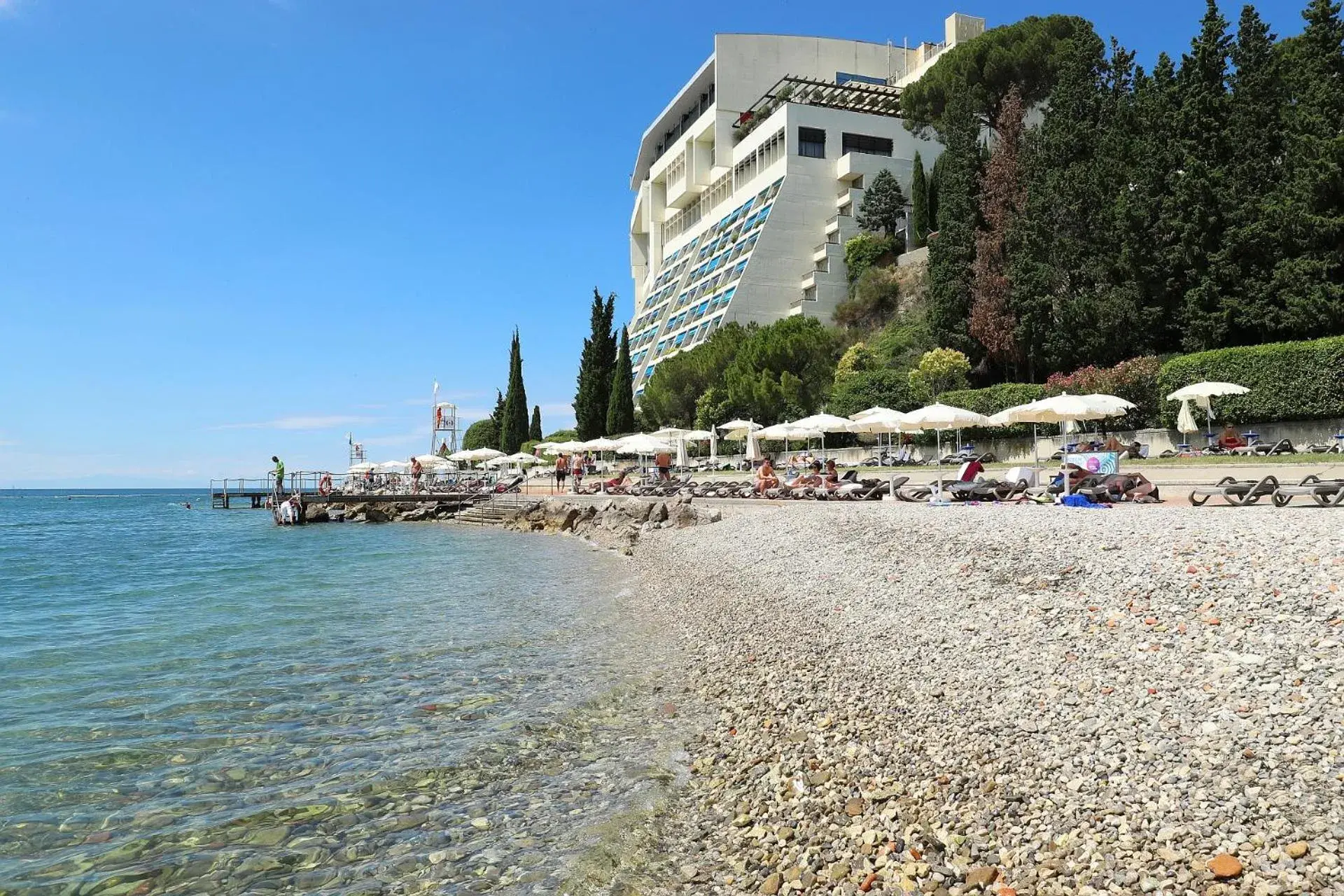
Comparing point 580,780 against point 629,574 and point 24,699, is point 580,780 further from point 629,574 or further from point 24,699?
point 629,574

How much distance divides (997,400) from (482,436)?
60.6 m

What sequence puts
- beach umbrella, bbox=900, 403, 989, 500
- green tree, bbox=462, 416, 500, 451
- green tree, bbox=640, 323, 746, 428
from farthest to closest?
green tree, bbox=462, 416, 500, 451, green tree, bbox=640, 323, 746, 428, beach umbrella, bbox=900, 403, 989, 500

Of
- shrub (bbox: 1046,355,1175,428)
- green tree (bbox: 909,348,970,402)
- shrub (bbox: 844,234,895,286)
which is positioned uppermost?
shrub (bbox: 844,234,895,286)

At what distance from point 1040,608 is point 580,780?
12.7ft

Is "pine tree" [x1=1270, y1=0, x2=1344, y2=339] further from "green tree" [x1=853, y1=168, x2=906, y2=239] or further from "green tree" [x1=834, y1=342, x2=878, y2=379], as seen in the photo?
"green tree" [x1=853, y1=168, x2=906, y2=239]

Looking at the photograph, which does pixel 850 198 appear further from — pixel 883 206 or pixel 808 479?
pixel 808 479

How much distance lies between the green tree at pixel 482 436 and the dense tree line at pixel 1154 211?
50.2 meters

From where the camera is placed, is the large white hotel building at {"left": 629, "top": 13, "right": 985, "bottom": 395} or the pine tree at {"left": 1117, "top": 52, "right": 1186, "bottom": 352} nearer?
the pine tree at {"left": 1117, "top": 52, "right": 1186, "bottom": 352}

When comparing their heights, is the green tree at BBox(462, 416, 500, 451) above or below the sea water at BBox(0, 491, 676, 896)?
above

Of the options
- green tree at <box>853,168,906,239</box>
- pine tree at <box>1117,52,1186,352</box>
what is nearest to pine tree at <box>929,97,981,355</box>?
pine tree at <box>1117,52,1186,352</box>

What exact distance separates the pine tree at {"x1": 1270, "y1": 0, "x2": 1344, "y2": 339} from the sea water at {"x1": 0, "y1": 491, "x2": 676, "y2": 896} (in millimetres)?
21493

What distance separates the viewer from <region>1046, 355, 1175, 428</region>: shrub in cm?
2539

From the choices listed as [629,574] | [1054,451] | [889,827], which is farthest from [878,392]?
[889,827]

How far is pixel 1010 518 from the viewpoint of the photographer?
11133 mm
